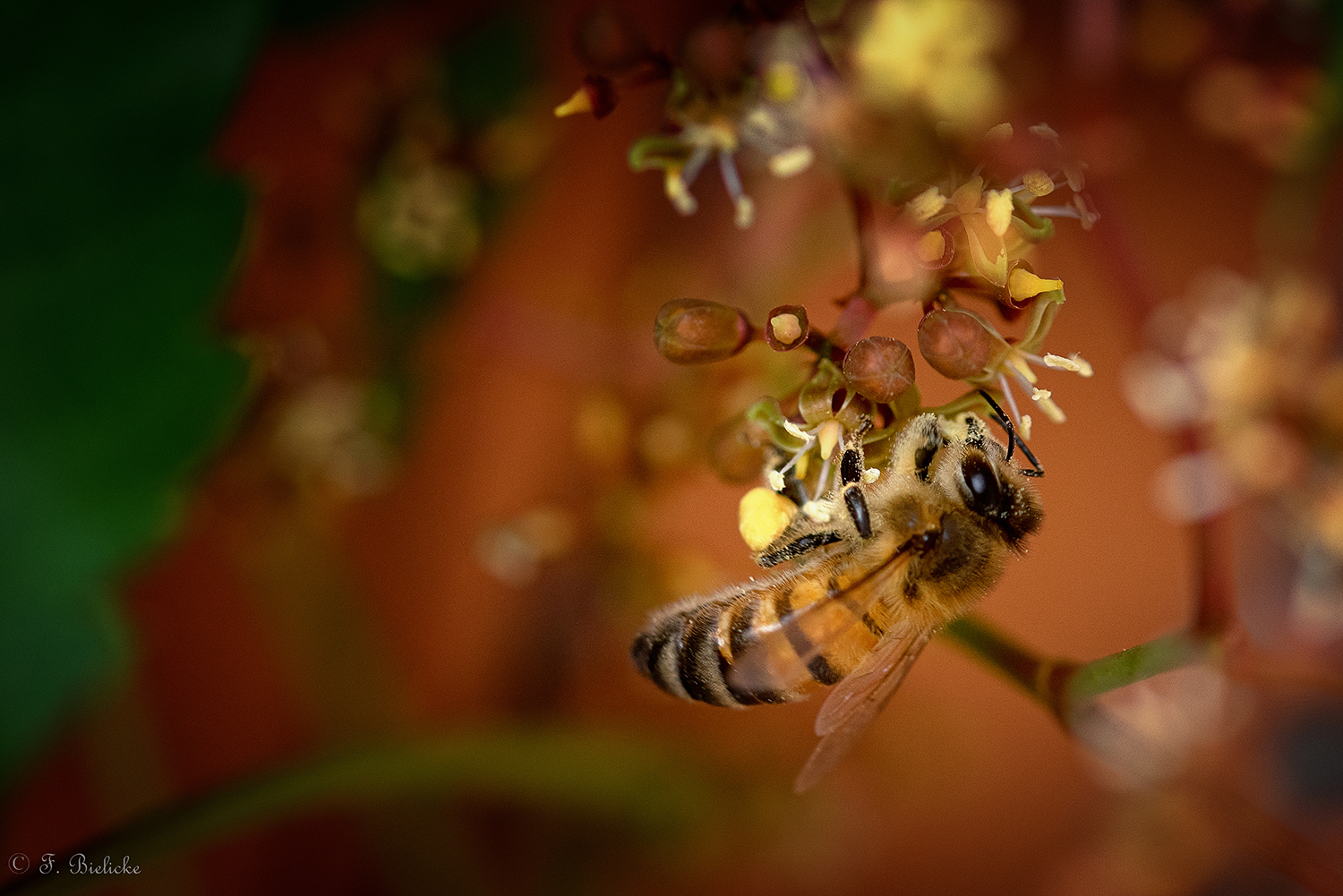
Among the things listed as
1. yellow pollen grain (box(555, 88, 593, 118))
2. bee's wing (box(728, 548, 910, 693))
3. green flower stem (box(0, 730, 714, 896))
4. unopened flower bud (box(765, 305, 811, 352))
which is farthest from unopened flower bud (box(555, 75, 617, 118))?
green flower stem (box(0, 730, 714, 896))

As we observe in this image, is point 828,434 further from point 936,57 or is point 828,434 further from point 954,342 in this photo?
point 936,57

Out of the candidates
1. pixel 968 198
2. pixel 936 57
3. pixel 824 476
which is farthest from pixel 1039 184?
pixel 936 57

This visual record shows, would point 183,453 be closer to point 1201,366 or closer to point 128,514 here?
point 128,514

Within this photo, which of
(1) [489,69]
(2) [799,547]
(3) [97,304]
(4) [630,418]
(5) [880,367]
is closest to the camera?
(5) [880,367]

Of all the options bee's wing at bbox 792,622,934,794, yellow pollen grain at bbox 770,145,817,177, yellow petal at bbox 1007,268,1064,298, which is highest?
yellow pollen grain at bbox 770,145,817,177

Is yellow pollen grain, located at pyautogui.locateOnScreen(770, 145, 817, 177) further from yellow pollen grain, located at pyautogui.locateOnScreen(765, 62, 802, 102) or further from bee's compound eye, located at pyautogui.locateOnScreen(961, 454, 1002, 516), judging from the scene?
bee's compound eye, located at pyautogui.locateOnScreen(961, 454, 1002, 516)

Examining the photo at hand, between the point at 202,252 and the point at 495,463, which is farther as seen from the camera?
the point at 495,463

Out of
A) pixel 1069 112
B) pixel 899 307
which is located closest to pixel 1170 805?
pixel 1069 112
